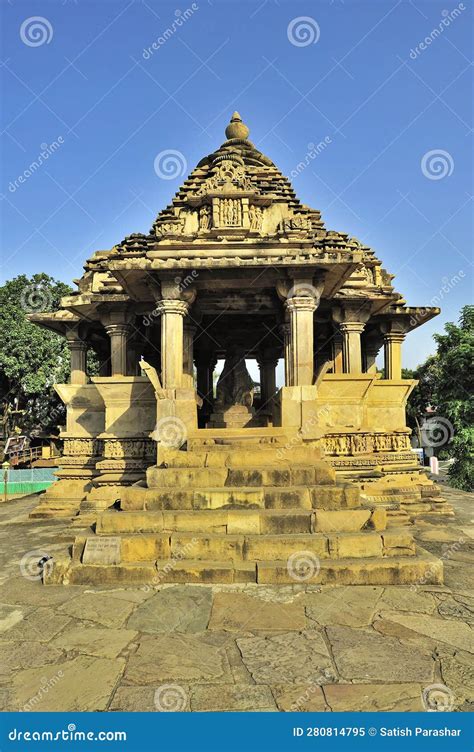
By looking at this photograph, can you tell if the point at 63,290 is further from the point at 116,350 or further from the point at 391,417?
the point at 391,417

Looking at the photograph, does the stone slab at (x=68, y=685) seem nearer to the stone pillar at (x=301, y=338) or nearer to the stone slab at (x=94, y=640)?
the stone slab at (x=94, y=640)

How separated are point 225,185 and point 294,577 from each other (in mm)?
6676

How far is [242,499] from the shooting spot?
18.0 ft

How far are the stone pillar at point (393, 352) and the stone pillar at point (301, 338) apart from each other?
6.49 meters

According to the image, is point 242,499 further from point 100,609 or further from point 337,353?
point 337,353

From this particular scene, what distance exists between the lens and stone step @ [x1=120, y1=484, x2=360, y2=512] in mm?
5484

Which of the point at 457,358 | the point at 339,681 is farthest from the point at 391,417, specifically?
the point at 457,358

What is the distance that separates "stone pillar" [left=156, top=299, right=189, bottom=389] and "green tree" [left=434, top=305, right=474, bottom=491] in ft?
52.3

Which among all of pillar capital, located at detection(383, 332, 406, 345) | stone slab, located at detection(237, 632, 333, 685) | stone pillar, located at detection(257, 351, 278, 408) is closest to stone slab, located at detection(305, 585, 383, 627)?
stone slab, located at detection(237, 632, 333, 685)

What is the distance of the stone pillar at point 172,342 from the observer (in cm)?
736

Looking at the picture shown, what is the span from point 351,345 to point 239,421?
10.6 feet

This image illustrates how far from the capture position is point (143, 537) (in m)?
5.00

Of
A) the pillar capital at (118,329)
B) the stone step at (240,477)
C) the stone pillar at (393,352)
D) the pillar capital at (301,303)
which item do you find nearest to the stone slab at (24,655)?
the stone step at (240,477)

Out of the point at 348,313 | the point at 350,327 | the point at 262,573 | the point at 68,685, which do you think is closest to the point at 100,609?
the point at 68,685
